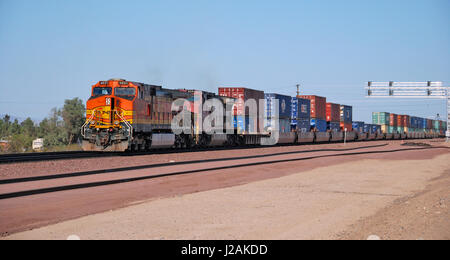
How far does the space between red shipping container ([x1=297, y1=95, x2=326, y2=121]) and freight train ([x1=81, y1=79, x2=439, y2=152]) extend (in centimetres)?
17

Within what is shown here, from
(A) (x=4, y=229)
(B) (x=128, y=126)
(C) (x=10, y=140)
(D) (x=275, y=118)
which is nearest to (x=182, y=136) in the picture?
(B) (x=128, y=126)

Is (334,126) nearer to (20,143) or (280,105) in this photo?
(280,105)

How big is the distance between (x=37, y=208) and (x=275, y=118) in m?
33.0

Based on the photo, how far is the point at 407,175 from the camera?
1911 cm

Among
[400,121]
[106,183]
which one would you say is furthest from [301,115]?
[400,121]

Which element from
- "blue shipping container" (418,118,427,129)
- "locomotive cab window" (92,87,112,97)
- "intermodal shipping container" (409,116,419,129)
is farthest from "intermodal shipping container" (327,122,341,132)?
"blue shipping container" (418,118,427,129)

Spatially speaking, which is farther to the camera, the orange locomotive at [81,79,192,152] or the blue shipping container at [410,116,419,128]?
the blue shipping container at [410,116,419,128]

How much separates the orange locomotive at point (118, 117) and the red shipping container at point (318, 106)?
90.4ft

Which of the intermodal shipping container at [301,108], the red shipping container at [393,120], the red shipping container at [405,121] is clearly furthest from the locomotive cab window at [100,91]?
the red shipping container at [405,121]

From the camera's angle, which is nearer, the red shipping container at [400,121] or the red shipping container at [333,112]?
the red shipping container at [333,112]

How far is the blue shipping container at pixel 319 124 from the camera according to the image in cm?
5203

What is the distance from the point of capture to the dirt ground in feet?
25.6

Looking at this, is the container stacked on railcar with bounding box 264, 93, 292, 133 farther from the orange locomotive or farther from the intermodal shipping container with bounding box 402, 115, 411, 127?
the intermodal shipping container with bounding box 402, 115, 411, 127

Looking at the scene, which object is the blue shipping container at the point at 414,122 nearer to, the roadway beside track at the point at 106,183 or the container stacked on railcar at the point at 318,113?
the container stacked on railcar at the point at 318,113
